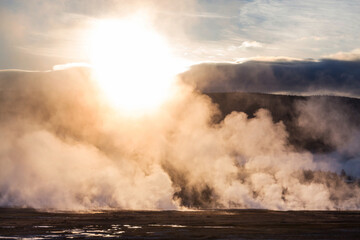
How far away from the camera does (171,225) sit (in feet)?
208

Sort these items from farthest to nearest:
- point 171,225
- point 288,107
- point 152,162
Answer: point 288,107 < point 152,162 < point 171,225

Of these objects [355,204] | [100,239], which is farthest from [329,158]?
[100,239]

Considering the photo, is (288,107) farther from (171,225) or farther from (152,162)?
(171,225)

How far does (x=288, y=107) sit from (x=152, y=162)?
57.8 meters

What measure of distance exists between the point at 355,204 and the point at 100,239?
224ft

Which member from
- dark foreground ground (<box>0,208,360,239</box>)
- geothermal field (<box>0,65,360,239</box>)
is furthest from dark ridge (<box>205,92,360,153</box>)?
dark foreground ground (<box>0,208,360,239</box>)

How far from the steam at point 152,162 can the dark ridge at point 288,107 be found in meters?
5.98

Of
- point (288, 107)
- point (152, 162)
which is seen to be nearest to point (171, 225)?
point (152, 162)

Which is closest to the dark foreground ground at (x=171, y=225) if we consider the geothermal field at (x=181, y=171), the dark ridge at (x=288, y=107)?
the geothermal field at (x=181, y=171)

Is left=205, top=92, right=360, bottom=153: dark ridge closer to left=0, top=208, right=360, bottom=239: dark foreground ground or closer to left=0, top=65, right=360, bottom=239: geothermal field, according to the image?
left=0, top=65, right=360, bottom=239: geothermal field

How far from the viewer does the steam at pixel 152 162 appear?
96.4 metres

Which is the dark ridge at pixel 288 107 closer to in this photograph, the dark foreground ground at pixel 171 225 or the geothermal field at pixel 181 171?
the geothermal field at pixel 181 171

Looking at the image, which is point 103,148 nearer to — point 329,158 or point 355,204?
point 355,204

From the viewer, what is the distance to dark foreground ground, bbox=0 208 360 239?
55625 mm
